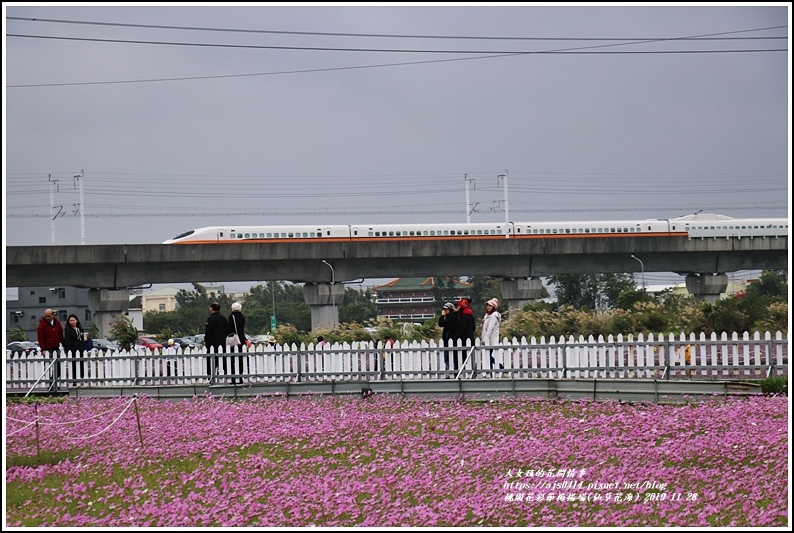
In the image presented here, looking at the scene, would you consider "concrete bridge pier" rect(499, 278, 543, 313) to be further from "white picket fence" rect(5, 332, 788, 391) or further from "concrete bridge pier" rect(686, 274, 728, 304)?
"white picket fence" rect(5, 332, 788, 391)

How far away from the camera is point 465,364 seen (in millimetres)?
18484

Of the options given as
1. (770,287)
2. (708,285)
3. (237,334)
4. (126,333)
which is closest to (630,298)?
(708,285)

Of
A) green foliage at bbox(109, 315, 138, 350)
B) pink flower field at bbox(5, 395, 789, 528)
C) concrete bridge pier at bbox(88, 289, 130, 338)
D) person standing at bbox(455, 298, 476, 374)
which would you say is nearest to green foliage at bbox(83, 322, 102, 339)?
concrete bridge pier at bbox(88, 289, 130, 338)

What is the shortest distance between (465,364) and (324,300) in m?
38.3

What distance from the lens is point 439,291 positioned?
4599 inches

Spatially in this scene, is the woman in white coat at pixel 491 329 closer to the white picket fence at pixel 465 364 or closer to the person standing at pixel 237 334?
the white picket fence at pixel 465 364

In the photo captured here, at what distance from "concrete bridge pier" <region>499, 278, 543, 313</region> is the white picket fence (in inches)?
1521

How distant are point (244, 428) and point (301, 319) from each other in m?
94.3

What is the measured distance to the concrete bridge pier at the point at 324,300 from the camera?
5619 cm

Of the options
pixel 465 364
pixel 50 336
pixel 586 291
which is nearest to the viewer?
pixel 465 364

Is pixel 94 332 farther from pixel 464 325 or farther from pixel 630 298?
pixel 464 325

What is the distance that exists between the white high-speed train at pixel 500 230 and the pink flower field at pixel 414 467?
151 ft

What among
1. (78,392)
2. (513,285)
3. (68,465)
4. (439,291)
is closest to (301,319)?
(439,291)

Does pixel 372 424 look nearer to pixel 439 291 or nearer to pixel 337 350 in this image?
pixel 337 350
